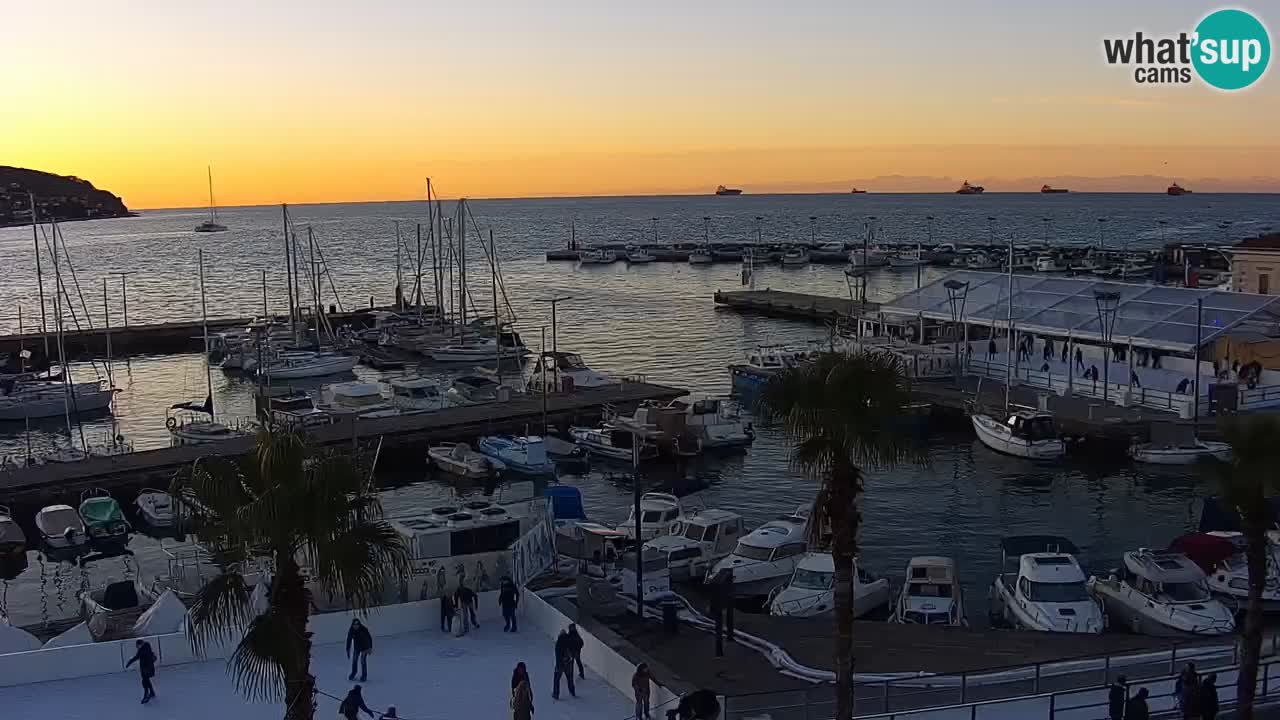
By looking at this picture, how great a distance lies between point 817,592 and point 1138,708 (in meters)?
11.9

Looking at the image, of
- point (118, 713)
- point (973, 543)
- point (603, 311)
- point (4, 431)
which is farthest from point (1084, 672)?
point (603, 311)

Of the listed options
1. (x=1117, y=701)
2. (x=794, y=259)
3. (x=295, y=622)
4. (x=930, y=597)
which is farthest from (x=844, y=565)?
(x=794, y=259)

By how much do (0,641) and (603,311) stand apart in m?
83.6

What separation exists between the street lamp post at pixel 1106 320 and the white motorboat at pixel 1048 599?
2264 cm

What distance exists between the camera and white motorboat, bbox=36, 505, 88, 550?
37156mm

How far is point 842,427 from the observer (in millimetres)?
15117

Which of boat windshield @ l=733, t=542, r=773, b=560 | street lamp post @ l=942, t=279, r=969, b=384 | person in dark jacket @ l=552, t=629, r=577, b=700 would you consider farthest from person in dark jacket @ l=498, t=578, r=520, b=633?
street lamp post @ l=942, t=279, r=969, b=384

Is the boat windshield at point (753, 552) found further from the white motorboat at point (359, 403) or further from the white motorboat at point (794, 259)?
the white motorboat at point (794, 259)

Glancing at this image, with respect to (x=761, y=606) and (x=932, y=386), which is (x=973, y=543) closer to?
→ (x=761, y=606)

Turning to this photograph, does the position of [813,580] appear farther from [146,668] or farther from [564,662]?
[146,668]

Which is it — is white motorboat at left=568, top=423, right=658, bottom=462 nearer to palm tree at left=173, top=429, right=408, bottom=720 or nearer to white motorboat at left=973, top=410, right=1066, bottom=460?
white motorboat at left=973, top=410, right=1066, bottom=460

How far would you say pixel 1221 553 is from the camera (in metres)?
28.7

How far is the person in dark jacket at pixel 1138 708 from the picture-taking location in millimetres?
15664

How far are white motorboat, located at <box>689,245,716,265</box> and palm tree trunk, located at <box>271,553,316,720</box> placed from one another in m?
138
